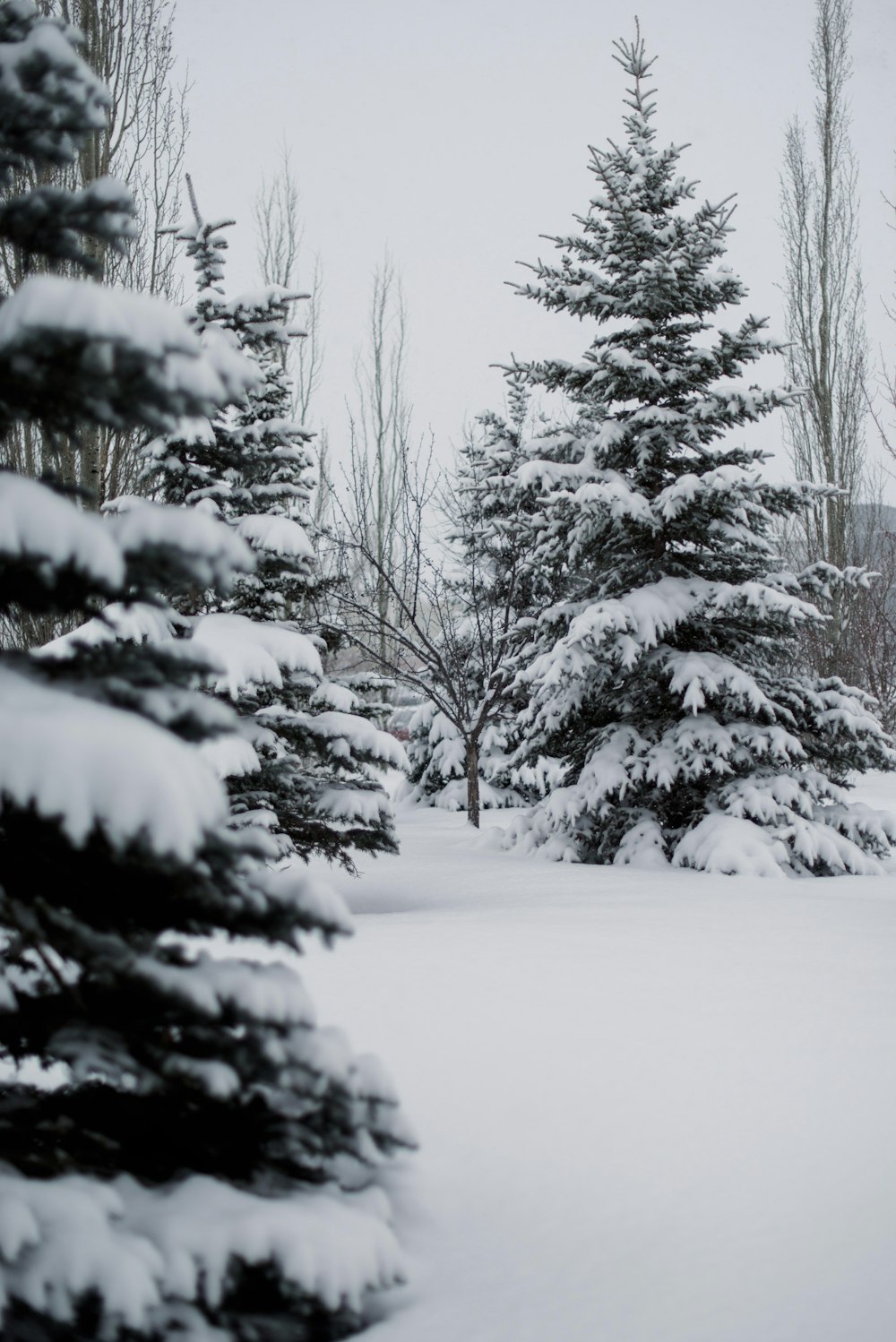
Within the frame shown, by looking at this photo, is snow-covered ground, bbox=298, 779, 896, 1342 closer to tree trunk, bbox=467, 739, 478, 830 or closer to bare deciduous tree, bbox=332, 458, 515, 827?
bare deciduous tree, bbox=332, 458, 515, 827

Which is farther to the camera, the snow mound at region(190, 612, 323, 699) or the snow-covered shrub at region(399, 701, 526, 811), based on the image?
the snow-covered shrub at region(399, 701, 526, 811)

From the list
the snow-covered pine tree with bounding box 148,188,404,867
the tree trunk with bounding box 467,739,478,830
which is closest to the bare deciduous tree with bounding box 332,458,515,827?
the tree trunk with bounding box 467,739,478,830

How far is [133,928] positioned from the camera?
147 cm

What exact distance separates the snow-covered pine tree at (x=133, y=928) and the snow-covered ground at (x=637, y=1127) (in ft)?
1.22

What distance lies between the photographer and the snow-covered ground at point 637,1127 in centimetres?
165

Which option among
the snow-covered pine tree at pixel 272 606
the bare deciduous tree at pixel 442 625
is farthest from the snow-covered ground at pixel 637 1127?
the bare deciduous tree at pixel 442 625

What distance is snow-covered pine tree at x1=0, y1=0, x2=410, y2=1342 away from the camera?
1.19 m

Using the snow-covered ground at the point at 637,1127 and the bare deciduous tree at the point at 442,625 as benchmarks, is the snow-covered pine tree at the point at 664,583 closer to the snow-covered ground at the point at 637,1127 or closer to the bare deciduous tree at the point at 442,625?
the bare deciduous tree at the point at 442,625

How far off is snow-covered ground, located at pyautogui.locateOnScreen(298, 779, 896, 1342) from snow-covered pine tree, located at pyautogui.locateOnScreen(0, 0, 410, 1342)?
1.22 feet

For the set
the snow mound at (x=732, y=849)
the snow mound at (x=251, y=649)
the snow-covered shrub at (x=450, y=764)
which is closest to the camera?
the snow mound at (x=251, y=649)

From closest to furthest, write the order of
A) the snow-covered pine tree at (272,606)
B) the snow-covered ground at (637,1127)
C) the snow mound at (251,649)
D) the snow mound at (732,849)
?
the snow-covered ground at (637,1127) → the snow mound at (251,649) → the snow-covered pine tree at (272,606) → the snow mound at (732,849)

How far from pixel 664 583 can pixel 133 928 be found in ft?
21.5

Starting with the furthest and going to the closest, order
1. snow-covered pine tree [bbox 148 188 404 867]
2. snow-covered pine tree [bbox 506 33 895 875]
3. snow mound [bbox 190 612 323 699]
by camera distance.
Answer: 1. snow-covered pine tree [bbox 506 33 895 875]
2. snow-covered pine tree [bbox 148 188 404 867]
3. snow mound [bbox 190 612 323 699]

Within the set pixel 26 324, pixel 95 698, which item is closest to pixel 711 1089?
pixel 95 698
